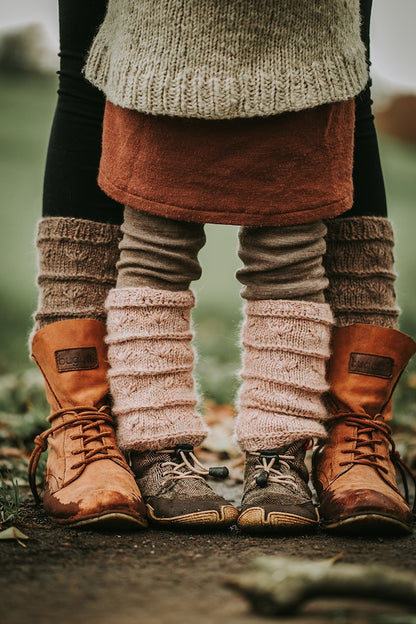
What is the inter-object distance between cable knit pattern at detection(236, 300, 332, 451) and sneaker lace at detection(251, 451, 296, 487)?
2cm

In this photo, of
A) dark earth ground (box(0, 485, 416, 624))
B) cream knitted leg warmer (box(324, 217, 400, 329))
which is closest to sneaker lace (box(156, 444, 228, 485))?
dark earth ground (box(0, 485, 416, 624))

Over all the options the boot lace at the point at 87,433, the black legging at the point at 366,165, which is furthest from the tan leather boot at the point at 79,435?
the black legging at the point at 366,165

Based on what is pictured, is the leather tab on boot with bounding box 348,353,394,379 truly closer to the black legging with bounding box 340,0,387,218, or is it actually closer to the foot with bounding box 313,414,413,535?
the foot with bounding box 313,414,413,535

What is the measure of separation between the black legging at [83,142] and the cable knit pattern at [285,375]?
31 centimetres

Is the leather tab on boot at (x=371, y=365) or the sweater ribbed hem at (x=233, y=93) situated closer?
the sweater ribbed hem at (x=233, y=93)

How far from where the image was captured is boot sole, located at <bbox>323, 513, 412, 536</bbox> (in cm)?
123

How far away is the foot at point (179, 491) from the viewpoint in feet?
4.12

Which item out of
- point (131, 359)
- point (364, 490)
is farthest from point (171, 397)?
point (364, 490)

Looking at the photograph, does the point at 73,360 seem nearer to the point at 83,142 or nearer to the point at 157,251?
the point at 157,251

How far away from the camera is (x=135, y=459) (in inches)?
55.1

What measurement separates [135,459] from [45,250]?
18.9 inches

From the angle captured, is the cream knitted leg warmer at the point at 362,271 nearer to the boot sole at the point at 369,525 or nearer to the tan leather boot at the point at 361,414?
the tan leather boot at the point at 361,414

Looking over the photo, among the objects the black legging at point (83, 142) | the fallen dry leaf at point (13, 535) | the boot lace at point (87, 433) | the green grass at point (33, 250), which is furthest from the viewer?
the green grass at point (33, 250)

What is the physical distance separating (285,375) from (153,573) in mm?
498
